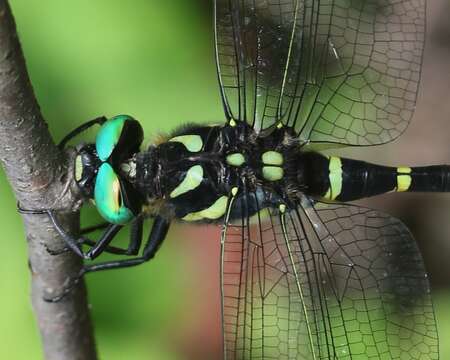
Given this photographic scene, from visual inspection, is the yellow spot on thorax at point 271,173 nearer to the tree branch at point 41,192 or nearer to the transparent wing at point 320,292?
the transparent wing at point 320,292

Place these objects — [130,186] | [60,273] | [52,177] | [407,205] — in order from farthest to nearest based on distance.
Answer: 1. [407,205]
2. [130,186]
3. [60,273]
4. [52,177]

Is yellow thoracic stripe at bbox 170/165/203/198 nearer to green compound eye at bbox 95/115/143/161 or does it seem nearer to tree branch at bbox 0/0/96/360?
green compound eye at bbox 95/115/143/161

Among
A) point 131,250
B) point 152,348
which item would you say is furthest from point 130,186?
point 152,348

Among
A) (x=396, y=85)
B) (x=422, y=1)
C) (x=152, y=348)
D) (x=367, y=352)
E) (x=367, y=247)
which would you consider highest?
(x=422, y=1)

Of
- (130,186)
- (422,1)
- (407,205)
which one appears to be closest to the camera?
(130,186)

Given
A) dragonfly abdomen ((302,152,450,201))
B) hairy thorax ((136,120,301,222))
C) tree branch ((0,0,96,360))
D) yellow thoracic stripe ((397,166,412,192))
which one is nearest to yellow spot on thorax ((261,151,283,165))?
hairy thorax ((136,120,301,222))

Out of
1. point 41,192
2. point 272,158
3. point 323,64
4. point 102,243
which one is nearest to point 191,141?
point 272,158

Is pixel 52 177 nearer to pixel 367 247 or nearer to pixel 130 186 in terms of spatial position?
pixel 130 186

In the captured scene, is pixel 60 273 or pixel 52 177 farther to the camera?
pixel 60 273
